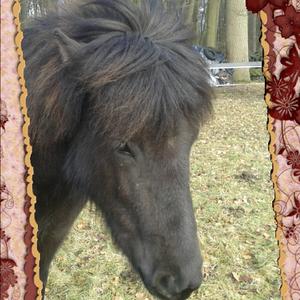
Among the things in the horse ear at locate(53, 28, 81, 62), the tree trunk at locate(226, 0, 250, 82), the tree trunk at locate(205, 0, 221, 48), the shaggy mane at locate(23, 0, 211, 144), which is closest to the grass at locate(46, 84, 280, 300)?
the tree trunk at locate(226, 0, 250, 82)

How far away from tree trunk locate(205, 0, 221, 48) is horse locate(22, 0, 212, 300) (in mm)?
2117

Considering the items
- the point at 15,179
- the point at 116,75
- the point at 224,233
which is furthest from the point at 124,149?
the point at 224,233

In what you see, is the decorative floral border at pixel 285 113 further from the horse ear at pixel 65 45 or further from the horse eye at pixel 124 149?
the horse ear at pixel 65 45

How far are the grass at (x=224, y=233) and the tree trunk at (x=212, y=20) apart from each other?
0.56 metres

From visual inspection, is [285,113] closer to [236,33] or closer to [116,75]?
[116,75]

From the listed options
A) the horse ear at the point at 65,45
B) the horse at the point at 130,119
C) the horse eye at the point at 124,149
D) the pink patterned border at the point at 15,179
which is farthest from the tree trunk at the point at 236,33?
the pink patterned border at the point at 15,179

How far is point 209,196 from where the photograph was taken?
4168 mm

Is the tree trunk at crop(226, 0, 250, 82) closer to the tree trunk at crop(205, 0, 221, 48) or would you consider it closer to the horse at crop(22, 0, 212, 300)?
the horse at crop(22, 0, 212, 300)

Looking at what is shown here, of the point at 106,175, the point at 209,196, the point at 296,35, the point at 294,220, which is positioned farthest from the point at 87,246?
the point at 296,35

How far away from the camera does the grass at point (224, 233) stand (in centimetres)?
316

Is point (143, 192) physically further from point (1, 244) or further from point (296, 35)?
point (296, 35)

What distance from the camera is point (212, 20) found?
3.92 metres

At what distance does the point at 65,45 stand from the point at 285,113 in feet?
2.75

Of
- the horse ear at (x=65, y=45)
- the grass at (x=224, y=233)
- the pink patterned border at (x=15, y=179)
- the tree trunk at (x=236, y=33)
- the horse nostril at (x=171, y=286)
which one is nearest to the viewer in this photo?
the pink patterned border at (x=15, y=179)
